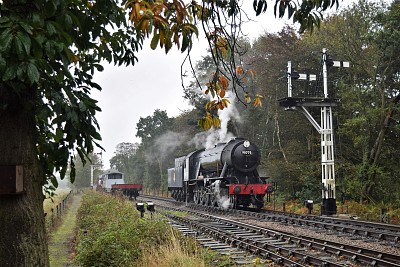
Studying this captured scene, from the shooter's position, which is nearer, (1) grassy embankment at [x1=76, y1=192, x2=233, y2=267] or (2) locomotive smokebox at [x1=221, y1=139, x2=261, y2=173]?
(1) grassy embankment at [x1=76, y1=192, x2=233, y2=267]

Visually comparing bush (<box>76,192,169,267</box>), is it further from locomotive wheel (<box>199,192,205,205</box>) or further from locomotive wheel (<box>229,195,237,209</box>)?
locomotive wheel (<box>199,192,205,205</box>)

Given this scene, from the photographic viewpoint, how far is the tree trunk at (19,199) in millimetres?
3639

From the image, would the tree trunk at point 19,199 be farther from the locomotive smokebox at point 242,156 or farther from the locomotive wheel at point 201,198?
the locomotive wheel at point 201,198

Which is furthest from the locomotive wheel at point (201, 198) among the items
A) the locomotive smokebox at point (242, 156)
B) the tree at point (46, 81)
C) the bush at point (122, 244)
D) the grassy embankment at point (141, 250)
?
the tree at point (46, 81)

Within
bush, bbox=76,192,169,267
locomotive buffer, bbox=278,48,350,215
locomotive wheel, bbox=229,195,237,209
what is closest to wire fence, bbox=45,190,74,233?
bush, bbox=76,192,169,267

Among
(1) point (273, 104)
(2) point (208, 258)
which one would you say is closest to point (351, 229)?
(2) point (208, 258)

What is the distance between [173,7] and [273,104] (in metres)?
28.9

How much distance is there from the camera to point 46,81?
382 cm

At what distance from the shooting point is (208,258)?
888cm

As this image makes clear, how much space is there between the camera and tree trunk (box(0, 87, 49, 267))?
3639mm

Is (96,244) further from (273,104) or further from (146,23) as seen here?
(273,104)

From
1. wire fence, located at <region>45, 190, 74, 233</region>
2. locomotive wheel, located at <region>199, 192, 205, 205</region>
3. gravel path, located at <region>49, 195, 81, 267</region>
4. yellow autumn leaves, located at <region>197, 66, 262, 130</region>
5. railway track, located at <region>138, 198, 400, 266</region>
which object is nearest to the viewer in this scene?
yellow autumn leaves, located at <region>197, 66, 262, 130</region>

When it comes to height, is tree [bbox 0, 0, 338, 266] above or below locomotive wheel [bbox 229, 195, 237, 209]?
above

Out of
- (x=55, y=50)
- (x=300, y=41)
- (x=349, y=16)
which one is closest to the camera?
(x=55, y=50)
